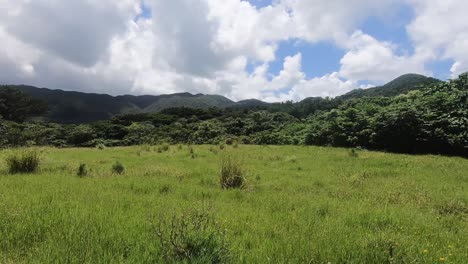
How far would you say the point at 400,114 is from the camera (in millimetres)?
27266

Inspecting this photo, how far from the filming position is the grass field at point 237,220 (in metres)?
4.08

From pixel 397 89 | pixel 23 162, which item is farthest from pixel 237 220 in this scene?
pixel 397 89

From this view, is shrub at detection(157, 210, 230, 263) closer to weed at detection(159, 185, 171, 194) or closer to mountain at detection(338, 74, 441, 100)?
→ weed at detection(159, 185, 171, 194)

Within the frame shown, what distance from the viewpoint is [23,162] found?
11.1 metres

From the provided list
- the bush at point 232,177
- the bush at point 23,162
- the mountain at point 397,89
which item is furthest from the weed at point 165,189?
the mountain at point 397,89

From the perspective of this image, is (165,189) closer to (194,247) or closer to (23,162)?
(194,247)

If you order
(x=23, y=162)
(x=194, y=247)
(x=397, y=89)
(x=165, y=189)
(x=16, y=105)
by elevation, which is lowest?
(x=165, y=189)

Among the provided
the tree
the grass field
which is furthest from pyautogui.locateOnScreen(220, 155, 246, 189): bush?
the tree

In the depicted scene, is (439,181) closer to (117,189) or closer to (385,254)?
(385,254)

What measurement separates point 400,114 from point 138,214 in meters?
26.3

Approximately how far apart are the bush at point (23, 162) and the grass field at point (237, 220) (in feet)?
1.04

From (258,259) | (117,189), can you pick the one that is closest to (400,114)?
(117,189)

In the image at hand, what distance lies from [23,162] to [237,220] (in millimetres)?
8714

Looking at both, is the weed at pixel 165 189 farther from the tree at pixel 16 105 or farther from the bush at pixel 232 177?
the tree at pixel 16 105
